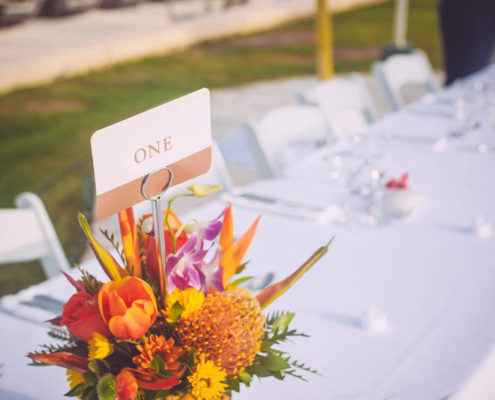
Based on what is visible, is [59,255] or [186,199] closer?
[59,255]

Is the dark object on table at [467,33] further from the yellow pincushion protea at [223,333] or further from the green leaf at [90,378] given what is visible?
the green leaf at [90,378]

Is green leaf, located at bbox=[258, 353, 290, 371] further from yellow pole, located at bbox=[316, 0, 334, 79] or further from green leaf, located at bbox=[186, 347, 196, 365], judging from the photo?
yellow pole, located at bbox=[316, 0, 334, 79]

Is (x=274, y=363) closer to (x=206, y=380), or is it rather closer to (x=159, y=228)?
(x=206, y=380)

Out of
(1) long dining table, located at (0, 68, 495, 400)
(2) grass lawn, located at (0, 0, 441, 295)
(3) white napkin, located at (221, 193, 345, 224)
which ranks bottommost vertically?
(2) grass lawn, located at (0, 0, 441, 295)

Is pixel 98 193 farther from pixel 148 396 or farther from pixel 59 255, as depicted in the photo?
pixel 59 255

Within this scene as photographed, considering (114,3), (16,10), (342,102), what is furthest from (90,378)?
(114,3)

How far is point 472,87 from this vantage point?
2.85m

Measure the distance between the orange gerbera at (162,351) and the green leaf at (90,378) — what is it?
5cm

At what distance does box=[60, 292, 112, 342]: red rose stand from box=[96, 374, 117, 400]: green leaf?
0.17 ft

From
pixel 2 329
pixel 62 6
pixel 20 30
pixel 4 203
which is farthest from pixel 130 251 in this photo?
pixel 62 6

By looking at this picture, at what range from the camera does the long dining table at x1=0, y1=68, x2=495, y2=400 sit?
3.19ft

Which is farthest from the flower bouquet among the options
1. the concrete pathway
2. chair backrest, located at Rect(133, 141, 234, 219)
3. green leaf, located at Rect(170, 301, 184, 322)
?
the concrete pathway

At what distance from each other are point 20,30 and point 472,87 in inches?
403

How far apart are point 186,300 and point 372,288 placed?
58cm
